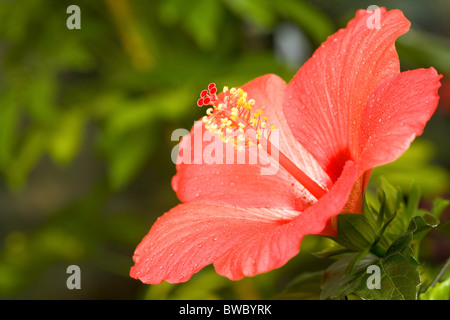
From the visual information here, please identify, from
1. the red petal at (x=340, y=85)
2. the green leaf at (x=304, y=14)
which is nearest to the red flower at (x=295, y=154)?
the red petal at (x=340, y=85)

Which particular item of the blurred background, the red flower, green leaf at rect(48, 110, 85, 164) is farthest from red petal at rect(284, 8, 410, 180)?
green leaf at rect(48, 110, 85, 164)

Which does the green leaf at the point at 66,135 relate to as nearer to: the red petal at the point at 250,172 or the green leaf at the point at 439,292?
the red petal at the point at 250,172

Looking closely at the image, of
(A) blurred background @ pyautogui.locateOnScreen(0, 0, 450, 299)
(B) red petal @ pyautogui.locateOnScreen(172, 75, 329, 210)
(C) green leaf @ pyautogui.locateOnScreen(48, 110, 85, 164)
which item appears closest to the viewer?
(B) red petal @ pyautogui.locateOnScreen(172, 75, 329, 210)

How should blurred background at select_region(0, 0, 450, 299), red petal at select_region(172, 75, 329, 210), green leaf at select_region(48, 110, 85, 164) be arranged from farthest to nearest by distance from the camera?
green leaf at select_region(48, 110, 85, 164), blurred background at select_region(0, 0, 450, 299), red petal at select_region(172, 75, 329, 210)

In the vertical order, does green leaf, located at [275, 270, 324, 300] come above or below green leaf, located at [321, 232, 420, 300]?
above

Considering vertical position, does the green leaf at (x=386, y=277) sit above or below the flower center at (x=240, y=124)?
below

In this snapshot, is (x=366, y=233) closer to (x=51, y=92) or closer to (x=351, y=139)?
(x=351, y=139)

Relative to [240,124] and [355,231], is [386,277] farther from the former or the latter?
[240,124]

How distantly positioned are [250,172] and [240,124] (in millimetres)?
45

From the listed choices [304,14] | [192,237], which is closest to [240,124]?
[192,237]

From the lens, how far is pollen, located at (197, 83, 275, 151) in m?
0.48

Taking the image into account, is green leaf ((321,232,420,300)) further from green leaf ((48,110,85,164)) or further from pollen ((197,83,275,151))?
green leaf ((48,110,85,164))

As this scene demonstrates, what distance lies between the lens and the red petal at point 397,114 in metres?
0.35
